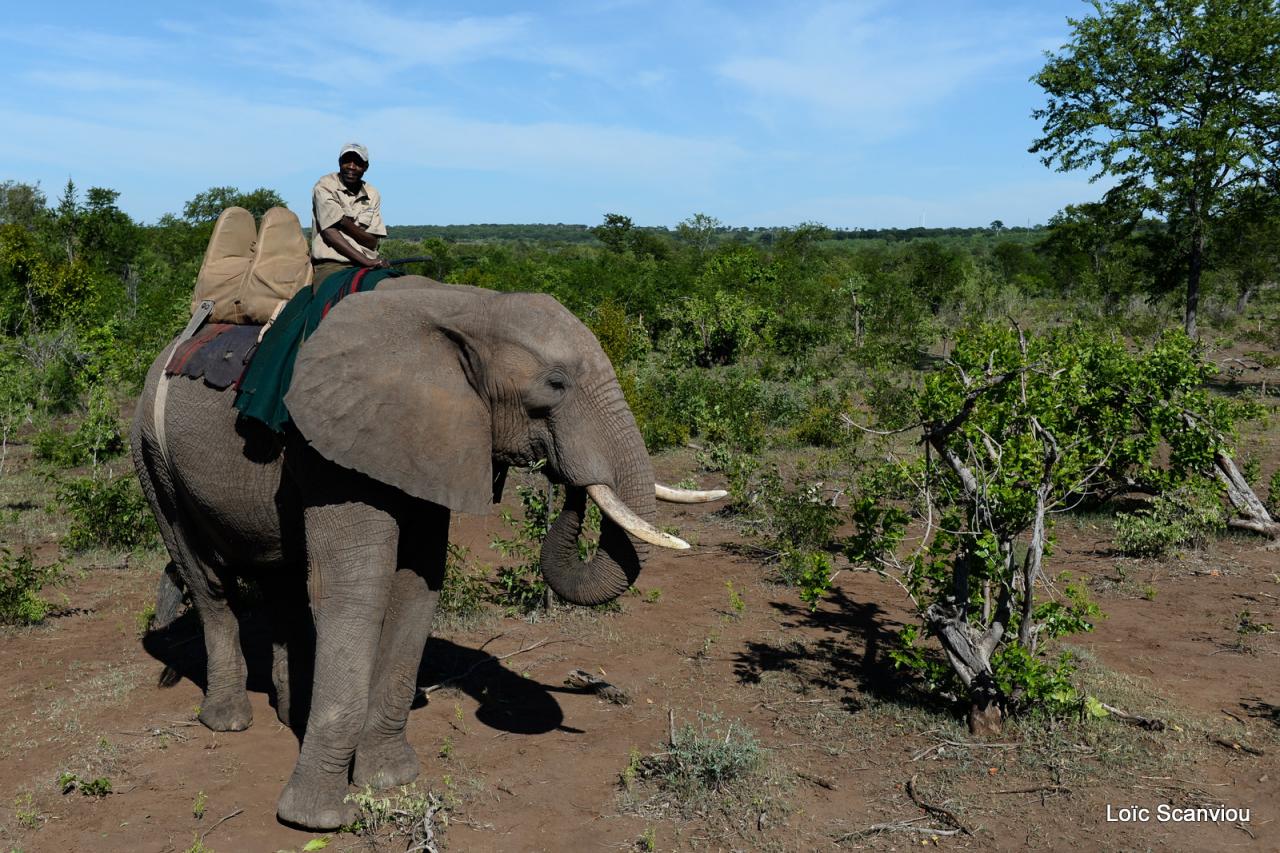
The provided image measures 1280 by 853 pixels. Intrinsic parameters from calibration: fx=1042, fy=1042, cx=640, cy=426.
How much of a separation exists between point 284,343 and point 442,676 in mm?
2857

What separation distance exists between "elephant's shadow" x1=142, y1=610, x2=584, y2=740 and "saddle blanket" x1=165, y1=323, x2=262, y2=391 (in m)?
1.95

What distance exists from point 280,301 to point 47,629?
3.81 meters

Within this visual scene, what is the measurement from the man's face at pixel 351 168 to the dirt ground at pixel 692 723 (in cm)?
323

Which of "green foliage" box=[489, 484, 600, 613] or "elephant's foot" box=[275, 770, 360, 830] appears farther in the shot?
"green foliage" box=[489, 484, 600, 613]

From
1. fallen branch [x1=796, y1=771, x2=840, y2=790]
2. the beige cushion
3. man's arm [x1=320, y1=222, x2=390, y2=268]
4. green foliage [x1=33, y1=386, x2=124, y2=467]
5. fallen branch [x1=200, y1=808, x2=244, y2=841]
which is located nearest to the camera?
fallen branch [x1=200, y1=808, x2=244, y2=841]

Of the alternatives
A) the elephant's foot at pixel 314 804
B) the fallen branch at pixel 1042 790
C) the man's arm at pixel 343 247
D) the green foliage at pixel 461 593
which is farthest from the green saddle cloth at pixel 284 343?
the fallen branch at pixel 1042 790

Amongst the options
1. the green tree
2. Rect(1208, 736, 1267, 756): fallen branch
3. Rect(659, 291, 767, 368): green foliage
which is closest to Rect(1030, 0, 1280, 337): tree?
Rect(659, 291, 767, 368): green foliage

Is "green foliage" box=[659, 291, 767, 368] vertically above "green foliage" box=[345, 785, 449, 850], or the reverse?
"green foliage" box=[659, 291, 767, 368]

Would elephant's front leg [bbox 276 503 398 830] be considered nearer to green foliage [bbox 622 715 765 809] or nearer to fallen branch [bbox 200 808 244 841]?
fallen branch [bbox 200 808 244 841]

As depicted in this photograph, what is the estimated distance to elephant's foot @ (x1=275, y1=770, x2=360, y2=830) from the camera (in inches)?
197

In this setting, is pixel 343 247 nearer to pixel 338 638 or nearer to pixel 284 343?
pixel 284 343

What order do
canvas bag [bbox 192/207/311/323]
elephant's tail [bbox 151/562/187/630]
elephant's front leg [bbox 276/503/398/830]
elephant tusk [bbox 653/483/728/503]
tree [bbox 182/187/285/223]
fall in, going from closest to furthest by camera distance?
1. elephant tusk [bbox 653/483/728/503]
2. elephant's front leg [bbox 276/503/398/830]
3. canvas bag [bbox 192/207/311/323]
4. elephant's tail [bbox 151/562/187/630]
5. tree [bbox 182/187/285/223]

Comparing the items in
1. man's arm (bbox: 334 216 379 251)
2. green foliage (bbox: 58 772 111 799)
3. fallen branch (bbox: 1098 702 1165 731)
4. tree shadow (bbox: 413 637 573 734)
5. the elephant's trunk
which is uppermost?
man's arm (bbox: 334 216 379 251)

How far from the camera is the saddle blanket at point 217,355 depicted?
217 inches
